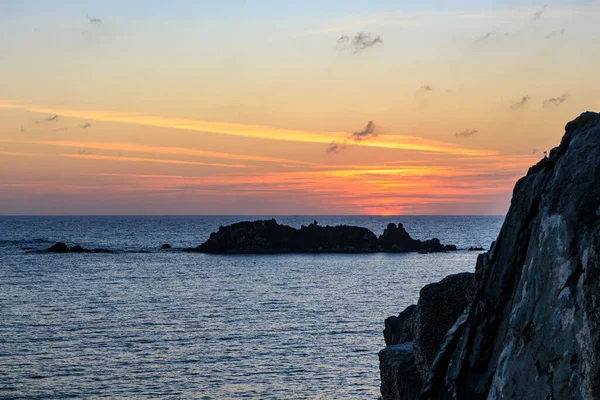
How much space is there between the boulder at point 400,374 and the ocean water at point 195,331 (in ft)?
53.4

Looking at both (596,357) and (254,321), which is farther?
(254,321)

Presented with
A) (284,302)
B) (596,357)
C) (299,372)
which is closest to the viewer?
(596,357)

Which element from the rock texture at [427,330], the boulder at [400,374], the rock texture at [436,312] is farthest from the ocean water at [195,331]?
the rock texture at [436,312]

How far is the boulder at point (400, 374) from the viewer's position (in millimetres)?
18064

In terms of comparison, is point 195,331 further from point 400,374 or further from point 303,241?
point 303,241

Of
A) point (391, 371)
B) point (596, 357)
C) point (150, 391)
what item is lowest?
point (150, 391)

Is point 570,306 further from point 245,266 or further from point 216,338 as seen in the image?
point 245,266

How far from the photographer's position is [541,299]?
32.4 ft

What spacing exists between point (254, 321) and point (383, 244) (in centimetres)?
10282

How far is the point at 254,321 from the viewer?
58.4 metres

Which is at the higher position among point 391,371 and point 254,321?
point 391,371

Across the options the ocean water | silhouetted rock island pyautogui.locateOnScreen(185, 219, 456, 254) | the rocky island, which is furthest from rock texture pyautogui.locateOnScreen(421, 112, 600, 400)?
silhouetted rock island pyautogui.locateOnScreen(185, 219, 456, 254)

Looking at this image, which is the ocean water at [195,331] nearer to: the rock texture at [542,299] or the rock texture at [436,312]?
the rock texture at [436,312]

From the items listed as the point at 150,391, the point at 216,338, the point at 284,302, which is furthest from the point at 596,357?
the point at 284,302
